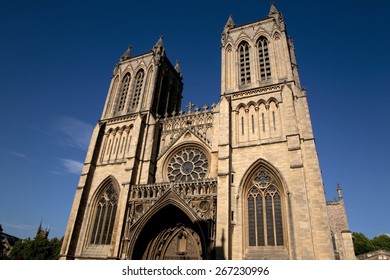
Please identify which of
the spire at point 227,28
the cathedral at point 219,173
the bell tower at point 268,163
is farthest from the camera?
the spire at point 227,28

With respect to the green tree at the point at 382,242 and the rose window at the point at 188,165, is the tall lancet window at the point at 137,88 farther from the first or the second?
the green tree at the point at 382,242

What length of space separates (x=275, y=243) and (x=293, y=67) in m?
14.4

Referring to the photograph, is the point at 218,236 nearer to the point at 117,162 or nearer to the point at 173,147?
the point at 173,147

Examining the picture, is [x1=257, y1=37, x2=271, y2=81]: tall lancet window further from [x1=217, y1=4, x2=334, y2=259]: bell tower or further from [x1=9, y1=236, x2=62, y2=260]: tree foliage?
[x1=9, y1=236, x2=62, y2=260]: tree foliage

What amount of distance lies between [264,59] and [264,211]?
13104 millimetres

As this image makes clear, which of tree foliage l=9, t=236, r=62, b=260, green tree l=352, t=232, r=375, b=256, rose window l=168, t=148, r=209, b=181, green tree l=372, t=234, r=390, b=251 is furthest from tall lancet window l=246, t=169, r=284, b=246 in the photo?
green tree l=372, t=234, r=390, b=251

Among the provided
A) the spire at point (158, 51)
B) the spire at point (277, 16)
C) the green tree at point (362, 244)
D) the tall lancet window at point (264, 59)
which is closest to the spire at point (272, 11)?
the spire at point (277, 16)

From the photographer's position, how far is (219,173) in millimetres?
16500

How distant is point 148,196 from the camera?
1822 cm

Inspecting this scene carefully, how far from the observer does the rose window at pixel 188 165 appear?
19.5 meters

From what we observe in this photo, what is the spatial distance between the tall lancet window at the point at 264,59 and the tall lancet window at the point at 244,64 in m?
1.07

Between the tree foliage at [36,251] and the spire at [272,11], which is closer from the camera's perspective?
the spire at [272,11]

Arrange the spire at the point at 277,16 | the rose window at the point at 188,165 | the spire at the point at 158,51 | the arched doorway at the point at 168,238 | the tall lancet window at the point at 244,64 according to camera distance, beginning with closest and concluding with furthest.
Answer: the arched doorway at the point at 168,238
the rose window at the point at 188,165
the tall lancet window at the point at 244,64
the spire at the point at 277,16
the spire at the point at 158,51

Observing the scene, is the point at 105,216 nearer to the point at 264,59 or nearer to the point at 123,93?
the point at 123,93
